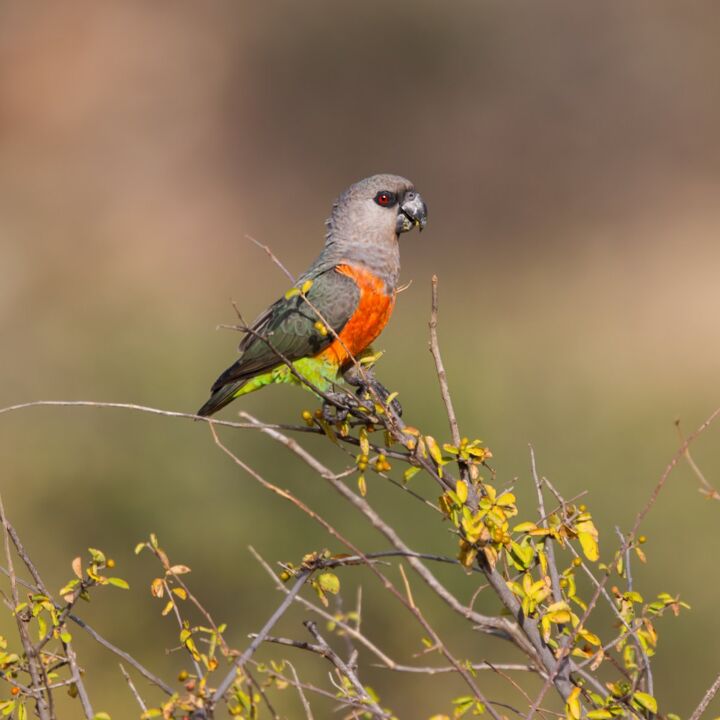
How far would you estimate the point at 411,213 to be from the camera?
5137 millimetres

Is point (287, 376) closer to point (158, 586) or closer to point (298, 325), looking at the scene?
point (298, 325)

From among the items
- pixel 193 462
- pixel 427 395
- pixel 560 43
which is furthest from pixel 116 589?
pixel 560 43

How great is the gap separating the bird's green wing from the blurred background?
382cm

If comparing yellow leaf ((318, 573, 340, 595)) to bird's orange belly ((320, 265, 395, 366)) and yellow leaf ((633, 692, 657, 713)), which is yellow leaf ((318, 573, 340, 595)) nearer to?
yellow leaf ((633, 692, 657, 713))

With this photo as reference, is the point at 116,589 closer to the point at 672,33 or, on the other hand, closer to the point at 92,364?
the point at 92,364

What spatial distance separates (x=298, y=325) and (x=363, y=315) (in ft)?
1.06

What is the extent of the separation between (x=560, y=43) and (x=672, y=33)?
1.97m

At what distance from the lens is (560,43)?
18609 millimetres

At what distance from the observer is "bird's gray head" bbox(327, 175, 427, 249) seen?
5.12m

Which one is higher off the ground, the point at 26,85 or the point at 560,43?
the point at 26,85

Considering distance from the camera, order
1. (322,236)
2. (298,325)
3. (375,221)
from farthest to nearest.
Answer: (322,236), (375,221), (298,325)

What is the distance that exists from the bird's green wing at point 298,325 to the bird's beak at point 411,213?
479 millimetres

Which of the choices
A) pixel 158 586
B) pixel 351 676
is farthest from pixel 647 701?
pixel 158 586

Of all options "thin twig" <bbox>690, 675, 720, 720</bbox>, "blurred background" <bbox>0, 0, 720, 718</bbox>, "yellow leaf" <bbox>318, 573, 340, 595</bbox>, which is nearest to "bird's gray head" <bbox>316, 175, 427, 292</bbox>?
"yellow leaf" <bbox>318, 573, 340, 595</bbox>
